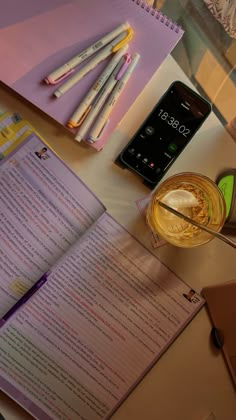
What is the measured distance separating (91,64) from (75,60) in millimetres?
21

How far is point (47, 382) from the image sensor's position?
623 mm

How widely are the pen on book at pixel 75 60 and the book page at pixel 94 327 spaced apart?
19cm

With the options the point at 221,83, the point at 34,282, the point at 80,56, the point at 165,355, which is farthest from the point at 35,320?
→ the point at 221,83

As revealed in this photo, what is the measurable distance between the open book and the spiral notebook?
0.07 meters

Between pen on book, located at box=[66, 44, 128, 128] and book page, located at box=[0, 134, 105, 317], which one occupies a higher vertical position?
pen on book, located at box=[66, 44, 128, 128]

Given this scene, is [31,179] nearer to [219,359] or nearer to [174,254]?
[174,254]

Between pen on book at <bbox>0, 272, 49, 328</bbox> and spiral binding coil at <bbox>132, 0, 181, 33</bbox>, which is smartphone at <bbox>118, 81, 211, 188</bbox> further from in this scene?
pen on book at <bbox>0, 272, 49, 328</bbox>

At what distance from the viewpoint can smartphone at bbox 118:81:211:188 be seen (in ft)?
2.21

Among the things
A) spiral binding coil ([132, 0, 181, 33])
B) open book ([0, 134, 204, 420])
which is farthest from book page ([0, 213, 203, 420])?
spiral binding coil ([132, 0, 181, 33])

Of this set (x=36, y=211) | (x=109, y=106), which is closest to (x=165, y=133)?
(x=109, y=106)

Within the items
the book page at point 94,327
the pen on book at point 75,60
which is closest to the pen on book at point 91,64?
the pen on book at point 75,60

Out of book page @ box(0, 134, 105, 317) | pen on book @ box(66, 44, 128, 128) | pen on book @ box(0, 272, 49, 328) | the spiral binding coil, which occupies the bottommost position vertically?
pen on book @ box(0, 272, 49, 328)

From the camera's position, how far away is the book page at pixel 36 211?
2.10 feet

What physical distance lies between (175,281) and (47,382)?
0.20 meters
